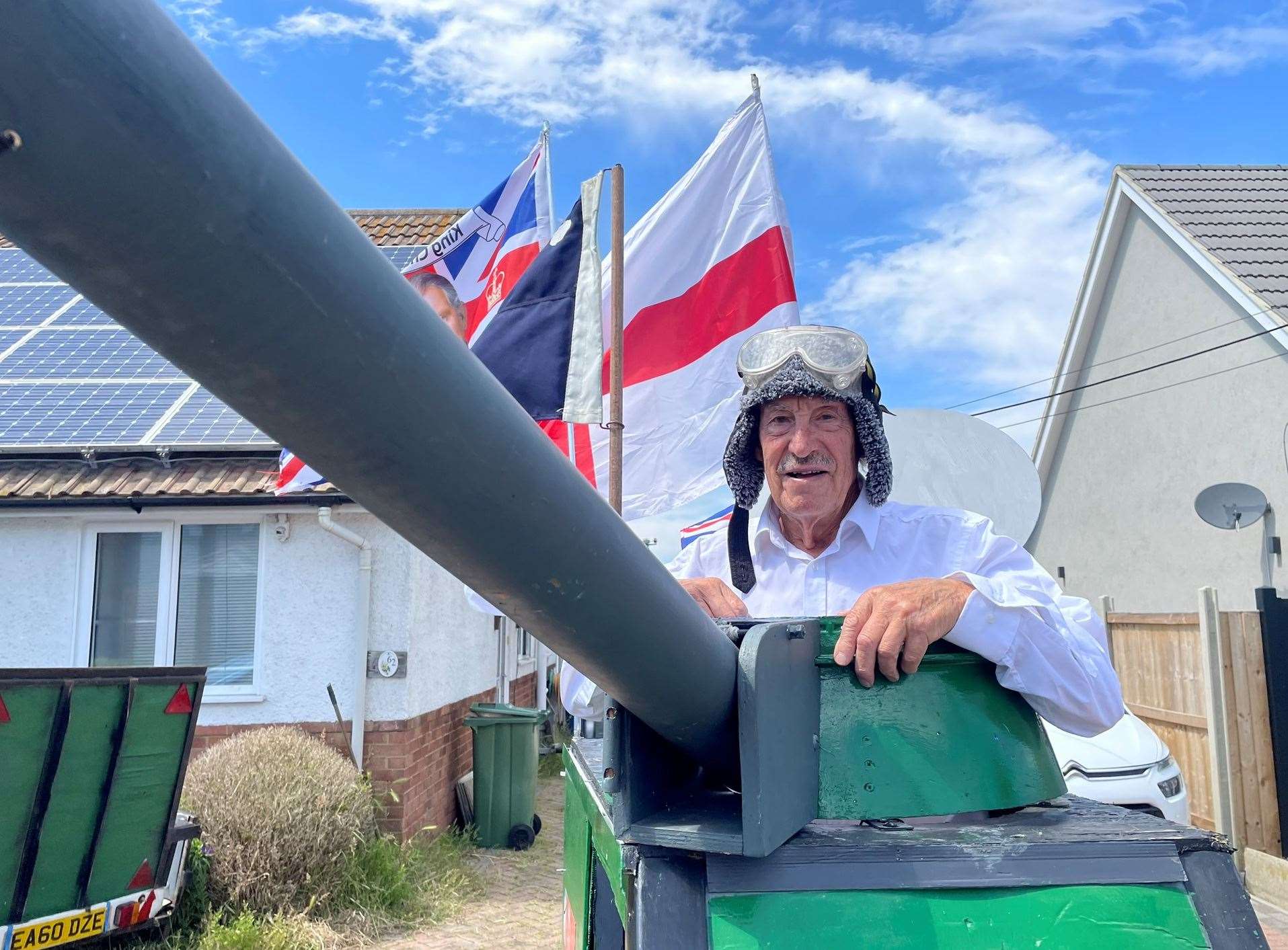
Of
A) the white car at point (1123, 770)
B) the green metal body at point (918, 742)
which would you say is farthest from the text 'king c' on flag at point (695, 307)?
the green metal body at point (918, 742)

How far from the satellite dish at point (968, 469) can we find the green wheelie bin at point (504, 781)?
4677 millimetres

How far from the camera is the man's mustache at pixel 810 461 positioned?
8.00 ft

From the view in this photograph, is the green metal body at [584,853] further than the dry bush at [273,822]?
No

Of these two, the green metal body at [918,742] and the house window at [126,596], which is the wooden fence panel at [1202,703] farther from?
the house window at [126,596]

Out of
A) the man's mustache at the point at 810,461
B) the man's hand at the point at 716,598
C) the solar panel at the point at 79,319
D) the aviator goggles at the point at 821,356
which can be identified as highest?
the solar panel at the point at 79,319

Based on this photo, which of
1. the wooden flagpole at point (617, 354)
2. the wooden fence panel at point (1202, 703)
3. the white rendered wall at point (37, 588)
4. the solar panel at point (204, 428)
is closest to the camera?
the wooden flagpole at point (617, 354)

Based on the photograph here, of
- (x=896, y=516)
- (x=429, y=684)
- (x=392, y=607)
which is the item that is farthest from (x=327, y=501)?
(x=896, y=516)

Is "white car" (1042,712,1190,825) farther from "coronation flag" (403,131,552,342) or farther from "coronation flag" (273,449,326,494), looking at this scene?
"coronation flag" (273,449,326,494)

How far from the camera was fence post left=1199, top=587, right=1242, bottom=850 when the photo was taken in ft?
24.4

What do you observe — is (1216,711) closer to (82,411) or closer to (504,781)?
(504,781)

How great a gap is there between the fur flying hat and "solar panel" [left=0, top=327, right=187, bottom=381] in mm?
7725

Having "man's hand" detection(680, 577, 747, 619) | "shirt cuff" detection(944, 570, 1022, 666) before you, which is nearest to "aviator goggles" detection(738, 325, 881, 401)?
"man's hand" detection(680, 577, 747, 619)

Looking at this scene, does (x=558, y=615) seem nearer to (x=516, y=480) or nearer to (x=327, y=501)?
(x=516, y=480)

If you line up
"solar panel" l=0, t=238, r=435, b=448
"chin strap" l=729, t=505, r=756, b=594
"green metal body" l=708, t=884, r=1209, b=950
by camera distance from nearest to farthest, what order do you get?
"green metal body" l=708, t=884, r=1209, b=950, "chin strap" l=729, t=505, r=756, b=594, "solar panel" l=0, t=238, r=435, b=448
